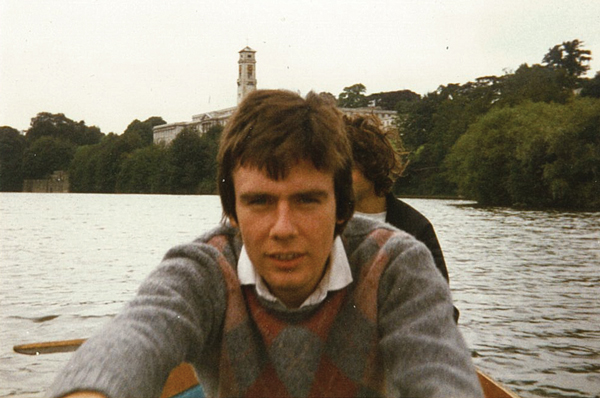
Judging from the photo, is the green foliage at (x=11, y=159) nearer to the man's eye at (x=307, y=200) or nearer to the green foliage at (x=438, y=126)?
the green foliage at (x=438, y=126)

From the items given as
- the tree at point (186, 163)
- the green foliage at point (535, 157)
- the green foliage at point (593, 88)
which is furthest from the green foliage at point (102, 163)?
the green foliage at point (593, 88)

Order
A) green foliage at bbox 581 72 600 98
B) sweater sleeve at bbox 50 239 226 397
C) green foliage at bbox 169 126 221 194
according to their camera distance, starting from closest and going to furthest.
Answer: sweater sleeve at bbox 50 239 226 397, green foliage at bbox 581 72 600 98, green foliage at bbox 169 126 221 194

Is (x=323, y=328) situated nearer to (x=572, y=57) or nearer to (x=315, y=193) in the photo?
(x=315, y=193)

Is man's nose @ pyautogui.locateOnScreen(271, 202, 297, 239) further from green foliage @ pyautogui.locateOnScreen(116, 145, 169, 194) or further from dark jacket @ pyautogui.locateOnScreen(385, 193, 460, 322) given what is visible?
green foliage @ pyautogui.locateOnScreen(116, 145, 169, 194)

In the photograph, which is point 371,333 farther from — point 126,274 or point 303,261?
point 126,274

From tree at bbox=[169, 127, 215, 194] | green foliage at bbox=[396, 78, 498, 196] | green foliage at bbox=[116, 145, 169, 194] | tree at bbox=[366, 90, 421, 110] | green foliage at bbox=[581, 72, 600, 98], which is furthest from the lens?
tree at bbox=[366, 90, 421, 110]

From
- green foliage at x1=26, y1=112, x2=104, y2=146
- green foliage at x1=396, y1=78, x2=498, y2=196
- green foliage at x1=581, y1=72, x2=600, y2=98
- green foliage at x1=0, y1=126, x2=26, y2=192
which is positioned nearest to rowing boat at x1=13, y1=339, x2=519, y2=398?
green foliage at x1=0, y1=126, x2=26, y2=192
